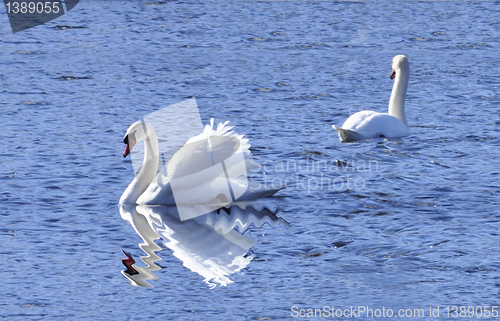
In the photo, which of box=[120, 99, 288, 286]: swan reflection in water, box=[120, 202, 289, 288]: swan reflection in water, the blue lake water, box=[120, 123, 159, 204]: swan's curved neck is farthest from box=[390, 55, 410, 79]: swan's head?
Result: box=[120, 123, 159, 204]: swan's curved neck

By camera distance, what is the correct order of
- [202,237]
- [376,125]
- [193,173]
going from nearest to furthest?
[202,237], [193,173], [376,125]

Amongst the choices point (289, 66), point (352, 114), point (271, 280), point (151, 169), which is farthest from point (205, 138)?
point (289, 66)

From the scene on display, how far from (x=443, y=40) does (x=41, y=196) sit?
9881mm

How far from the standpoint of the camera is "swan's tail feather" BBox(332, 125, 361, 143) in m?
11.2

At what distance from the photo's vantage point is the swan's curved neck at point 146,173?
922cm

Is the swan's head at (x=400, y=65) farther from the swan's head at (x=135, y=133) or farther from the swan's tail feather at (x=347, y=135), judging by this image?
the swan's head at (x=135, y=133)

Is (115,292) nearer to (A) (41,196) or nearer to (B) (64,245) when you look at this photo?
(B) (64,245)

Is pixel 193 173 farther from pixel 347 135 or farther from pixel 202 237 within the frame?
pixel 347 135

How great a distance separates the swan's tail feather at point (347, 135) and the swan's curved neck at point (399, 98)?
0.88 meters

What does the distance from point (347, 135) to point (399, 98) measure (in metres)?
1.28

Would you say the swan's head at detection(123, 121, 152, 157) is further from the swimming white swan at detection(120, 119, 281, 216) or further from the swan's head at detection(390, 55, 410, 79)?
the swan's head at detection(390, 55, 410, 79)

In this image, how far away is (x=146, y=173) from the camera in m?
9.52

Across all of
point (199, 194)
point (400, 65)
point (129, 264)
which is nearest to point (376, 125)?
point (400, 65)

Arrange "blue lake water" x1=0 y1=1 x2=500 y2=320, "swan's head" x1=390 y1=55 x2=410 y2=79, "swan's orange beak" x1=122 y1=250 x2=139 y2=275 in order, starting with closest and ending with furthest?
"blue lake water" x1=0 y1=1 x2=500 y2=320 < "swan's orange beak" x1=122 y1=250 x2=139 y2=275 < "swan's head" x1=390 y1=55 x2=410 y2=79
